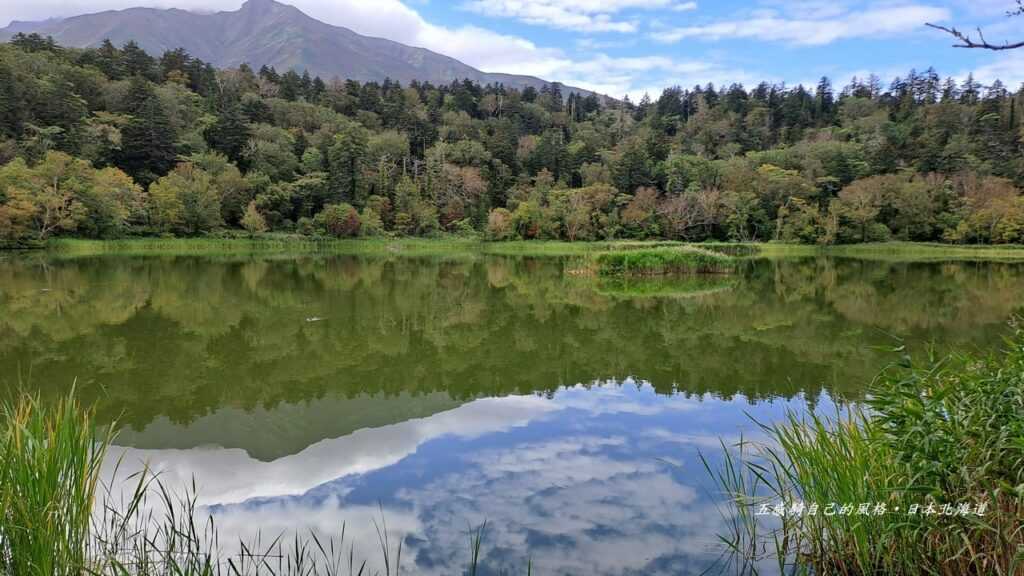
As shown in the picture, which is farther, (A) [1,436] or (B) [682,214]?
(B) [682,214]

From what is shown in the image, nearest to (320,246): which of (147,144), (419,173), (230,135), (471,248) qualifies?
(471,248)

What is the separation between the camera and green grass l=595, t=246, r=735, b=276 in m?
22.2

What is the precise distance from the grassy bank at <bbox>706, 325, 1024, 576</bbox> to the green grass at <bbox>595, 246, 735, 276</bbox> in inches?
753

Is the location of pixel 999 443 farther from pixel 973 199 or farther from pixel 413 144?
pixel 413 144

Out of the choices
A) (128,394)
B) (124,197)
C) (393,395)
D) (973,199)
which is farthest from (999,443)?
(973,199)

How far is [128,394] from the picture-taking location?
644 cm

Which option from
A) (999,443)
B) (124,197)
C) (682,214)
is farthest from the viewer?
(682,214)

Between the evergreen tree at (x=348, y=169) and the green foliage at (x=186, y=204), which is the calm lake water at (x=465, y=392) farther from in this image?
the evergreen tree at (x=348, y=169)

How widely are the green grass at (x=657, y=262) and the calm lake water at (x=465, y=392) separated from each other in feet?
20.2

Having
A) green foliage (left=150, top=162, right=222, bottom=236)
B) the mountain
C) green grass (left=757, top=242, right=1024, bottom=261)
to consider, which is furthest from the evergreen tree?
the mountain

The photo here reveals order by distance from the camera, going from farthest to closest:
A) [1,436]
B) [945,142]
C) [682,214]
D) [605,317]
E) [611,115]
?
[611,115], [945,142], [682,214], [605,317], [1,436]

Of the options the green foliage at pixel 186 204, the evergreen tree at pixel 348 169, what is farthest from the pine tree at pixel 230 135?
the green foliage at pixel 186 204

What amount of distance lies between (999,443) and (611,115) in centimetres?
8769

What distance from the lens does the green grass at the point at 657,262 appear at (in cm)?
2219
